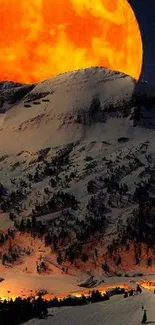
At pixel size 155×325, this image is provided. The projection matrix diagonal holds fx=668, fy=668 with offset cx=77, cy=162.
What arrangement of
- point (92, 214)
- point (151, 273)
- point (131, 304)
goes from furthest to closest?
point (92, 214) → point (151, 273) → point (131, 304)

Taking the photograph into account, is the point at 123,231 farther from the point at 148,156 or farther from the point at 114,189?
the point at 148,156

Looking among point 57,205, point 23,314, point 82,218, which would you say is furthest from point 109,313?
point 57,205

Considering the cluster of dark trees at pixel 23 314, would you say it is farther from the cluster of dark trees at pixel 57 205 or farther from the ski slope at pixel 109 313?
the cluster of dark trees at pixel 57 205

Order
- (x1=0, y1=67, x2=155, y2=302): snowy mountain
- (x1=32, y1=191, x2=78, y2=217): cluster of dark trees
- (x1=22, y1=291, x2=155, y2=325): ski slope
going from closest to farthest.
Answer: (x1=22, y1=291, x2=155, y2=325): ski slope < (x1=0, y1=67, x2=155, y2=302): snowy mountain < (x1=32, y1=191, x2=78, y2=217): cluster of dark trees

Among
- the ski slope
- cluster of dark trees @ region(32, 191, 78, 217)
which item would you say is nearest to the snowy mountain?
cluster of dark trees @ region(32, 191, 78, 217)

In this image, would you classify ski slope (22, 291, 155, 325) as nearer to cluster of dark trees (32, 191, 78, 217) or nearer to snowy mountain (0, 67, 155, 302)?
snowy mountain (0, 67, 155, 302)

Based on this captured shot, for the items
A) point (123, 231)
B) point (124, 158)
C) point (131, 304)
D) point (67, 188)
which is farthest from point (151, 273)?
point (131, 304)

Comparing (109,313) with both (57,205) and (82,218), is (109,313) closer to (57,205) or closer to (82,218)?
(82,218)

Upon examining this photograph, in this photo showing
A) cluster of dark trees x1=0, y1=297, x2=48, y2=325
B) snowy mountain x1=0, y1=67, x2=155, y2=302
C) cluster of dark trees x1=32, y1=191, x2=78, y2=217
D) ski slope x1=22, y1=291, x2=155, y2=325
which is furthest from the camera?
cluster of dark trees x1=32, y1=191, x2=78, y2=217

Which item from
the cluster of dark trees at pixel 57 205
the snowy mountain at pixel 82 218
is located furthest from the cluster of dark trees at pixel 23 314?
the cluster of dark trees at pixel 57 205

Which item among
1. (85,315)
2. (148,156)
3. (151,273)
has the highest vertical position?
(148,156)

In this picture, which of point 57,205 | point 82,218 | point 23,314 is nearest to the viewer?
point 23,314
